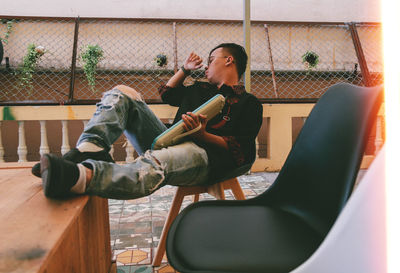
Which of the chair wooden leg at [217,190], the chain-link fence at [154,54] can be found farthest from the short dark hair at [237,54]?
the chain-link fence at [154,54]

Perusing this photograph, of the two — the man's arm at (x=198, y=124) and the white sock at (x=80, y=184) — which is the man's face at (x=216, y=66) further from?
the white sock at (x=80, y=184)

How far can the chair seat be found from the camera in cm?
66

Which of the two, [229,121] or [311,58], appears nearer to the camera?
[229,121]

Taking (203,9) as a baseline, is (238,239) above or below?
below

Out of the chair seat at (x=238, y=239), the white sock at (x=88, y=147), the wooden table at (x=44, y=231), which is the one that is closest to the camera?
the wooden table at (x=44, y=231)

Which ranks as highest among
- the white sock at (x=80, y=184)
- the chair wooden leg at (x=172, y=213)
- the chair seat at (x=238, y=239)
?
the white sock at (x=80, y=184)

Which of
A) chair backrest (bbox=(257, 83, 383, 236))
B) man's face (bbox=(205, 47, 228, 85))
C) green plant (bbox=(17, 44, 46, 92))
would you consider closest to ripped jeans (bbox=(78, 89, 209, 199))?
chair backrest (bbox=(257, 83, 383, 236))

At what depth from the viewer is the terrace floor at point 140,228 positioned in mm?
1327

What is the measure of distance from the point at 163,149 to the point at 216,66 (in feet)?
2.42

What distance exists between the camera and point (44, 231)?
55 cm

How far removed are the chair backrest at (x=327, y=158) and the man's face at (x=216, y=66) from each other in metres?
0.77

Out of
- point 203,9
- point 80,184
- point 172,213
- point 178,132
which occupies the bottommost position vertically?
point 172,213

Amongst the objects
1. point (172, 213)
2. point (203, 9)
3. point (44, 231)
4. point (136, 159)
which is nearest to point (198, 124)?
point (136, 159)

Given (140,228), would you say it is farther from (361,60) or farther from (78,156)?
(361,60)
